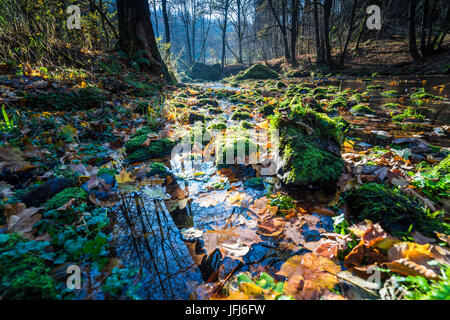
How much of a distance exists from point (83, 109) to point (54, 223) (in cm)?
321

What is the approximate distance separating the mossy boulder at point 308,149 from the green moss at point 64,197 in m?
1.83

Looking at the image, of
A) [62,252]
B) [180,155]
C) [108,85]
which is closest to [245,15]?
[108,85]

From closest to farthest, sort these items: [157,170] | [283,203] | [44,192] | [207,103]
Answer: [44,192] < [283,203] < [157,170] < [207,103]

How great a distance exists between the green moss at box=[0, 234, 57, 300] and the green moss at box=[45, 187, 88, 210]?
0.38m

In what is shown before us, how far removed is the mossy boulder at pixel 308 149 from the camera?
1.89 m

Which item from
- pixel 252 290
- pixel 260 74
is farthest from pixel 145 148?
pixel 260 74

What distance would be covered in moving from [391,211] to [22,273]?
2.03m

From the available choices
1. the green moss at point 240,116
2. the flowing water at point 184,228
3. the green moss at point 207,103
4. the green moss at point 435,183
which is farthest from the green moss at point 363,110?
the flowing water at point 184,228

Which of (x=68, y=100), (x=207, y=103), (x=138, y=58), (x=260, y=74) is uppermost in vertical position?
(x=260, y=74)

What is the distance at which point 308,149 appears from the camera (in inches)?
81.5

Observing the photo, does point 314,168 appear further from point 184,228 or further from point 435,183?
point 184,228

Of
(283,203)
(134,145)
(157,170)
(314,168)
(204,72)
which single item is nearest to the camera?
(283,203)

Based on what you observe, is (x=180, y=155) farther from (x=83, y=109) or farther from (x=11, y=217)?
(x=83, y=109)

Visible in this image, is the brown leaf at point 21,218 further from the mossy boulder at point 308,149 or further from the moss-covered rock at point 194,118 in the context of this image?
the moss-covered rock at point 194,118
